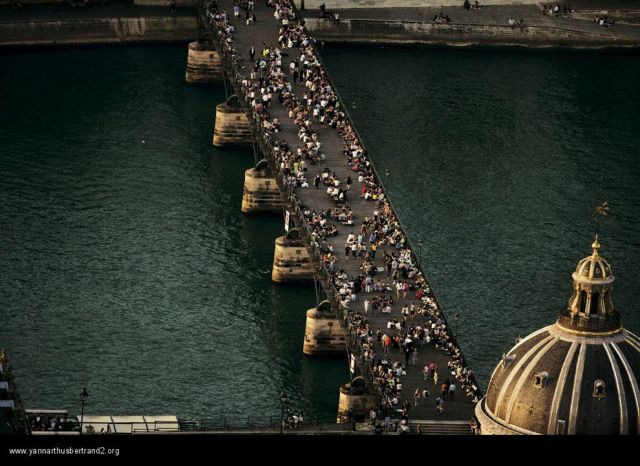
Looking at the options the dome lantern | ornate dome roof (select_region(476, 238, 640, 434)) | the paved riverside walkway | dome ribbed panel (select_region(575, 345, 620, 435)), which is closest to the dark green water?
the paved riverside walkway

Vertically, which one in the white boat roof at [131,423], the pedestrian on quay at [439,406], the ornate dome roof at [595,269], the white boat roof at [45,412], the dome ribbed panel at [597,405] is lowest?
the white boat roof at [131,423]

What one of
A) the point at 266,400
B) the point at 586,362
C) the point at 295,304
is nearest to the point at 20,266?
the point at 295,304

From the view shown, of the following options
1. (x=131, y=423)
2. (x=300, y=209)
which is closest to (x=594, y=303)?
(x=131, y=423)

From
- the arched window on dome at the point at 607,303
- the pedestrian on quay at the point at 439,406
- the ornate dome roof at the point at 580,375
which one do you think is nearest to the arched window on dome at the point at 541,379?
the ornate dome roof at the point at 580,375

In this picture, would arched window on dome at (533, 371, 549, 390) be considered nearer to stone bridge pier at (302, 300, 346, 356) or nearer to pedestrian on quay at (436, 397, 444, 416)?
pedestrian on quay at (436, 397, 444, 416)

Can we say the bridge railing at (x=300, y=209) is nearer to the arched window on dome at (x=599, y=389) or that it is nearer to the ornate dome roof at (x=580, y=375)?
the ornate dome roof at (x=580, y=375)

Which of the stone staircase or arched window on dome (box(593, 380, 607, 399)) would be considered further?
the stone staircase

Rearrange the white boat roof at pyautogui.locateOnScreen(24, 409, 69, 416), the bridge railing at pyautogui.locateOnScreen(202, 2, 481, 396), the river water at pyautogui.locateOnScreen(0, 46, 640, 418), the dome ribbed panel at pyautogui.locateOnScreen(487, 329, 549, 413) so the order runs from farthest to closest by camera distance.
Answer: the river water at pyautogui.locateOnScreen(0, 46, 640, 418) → the bridge railing at pyautogui.locateOnScreen(202, 2, 481, 396) → the white boat roof at pyautogui.locateOnScreen(24, 409, 69, 416) → the dome ribbed panel at pyautogui.locateOnScreen(487, 329, 549, 413)

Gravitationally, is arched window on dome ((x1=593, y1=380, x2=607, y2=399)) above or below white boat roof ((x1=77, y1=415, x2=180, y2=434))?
above
